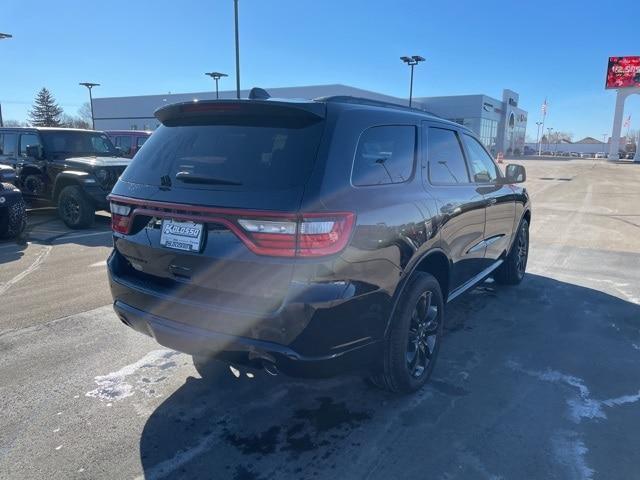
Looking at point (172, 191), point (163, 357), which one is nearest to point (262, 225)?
point (172, 191)

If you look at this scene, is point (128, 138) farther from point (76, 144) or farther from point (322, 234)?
point (322, 234)

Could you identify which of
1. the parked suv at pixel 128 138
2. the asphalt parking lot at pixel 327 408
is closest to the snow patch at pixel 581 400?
the asphalt parking lot at pixel 327 408

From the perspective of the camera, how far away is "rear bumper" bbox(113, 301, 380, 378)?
2.36m

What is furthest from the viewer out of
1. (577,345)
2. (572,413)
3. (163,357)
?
(577,345)

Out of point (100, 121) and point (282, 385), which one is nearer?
point (282, 385)

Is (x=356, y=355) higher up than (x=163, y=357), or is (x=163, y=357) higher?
(x=356, y=355)

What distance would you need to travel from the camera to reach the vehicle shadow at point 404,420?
249 cm

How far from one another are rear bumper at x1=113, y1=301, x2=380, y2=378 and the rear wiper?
785 millimetres

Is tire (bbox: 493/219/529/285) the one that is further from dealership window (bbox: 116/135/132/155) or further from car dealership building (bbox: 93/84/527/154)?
car dealership building (bbox: 93/84/527/154)

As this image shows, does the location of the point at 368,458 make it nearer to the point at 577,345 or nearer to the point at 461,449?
the point at 461,449

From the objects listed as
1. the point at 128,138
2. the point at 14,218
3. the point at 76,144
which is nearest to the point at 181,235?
the point at 14,218

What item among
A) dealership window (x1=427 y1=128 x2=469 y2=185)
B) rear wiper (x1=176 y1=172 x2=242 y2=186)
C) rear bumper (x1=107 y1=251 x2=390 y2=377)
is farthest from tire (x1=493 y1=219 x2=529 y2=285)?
Answer: rear wiper (x1=176 y1=172 x2=242 y2=186)

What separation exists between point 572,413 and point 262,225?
2336 millimetres

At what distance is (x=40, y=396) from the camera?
3105mm
